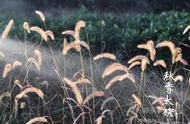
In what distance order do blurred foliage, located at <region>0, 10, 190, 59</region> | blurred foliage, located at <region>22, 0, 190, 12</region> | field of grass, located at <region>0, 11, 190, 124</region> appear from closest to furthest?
field of grass, located at <region>0, 11, 190, 124</region>
blurred foliage, located at <region>0, 10, 190, 59</region>
blurred foliage, located at <region>22, 0, 190, 12</region>

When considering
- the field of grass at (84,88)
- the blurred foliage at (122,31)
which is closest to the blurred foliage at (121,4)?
the blurred foliage at (122,31)

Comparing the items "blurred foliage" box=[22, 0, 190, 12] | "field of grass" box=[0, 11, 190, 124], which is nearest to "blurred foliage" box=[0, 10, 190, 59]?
"field of grass" box=[0, 11, 190, 124]

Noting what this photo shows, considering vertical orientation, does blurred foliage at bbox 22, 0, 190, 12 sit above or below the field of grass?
above

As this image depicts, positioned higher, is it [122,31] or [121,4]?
[121,4]

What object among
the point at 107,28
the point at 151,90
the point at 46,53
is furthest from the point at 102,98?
the point at 107,28

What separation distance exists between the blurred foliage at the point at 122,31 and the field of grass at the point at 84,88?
2.8 inches

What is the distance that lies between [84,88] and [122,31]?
1662mm

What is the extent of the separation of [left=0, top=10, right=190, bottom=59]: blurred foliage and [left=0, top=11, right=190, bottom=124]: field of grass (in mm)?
72

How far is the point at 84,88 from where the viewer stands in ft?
16.6

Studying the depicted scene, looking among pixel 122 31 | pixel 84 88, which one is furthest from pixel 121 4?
pixel 84 88

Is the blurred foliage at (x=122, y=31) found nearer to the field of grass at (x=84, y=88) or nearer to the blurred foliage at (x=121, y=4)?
the field of grass at (x=84, y=88)

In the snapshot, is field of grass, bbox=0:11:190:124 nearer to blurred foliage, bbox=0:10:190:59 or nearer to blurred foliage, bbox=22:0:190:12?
blurred foliage, bbox=0:10:190:59

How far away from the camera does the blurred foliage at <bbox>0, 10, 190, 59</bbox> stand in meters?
6.31

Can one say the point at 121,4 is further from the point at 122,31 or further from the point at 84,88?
the point at 84,88
